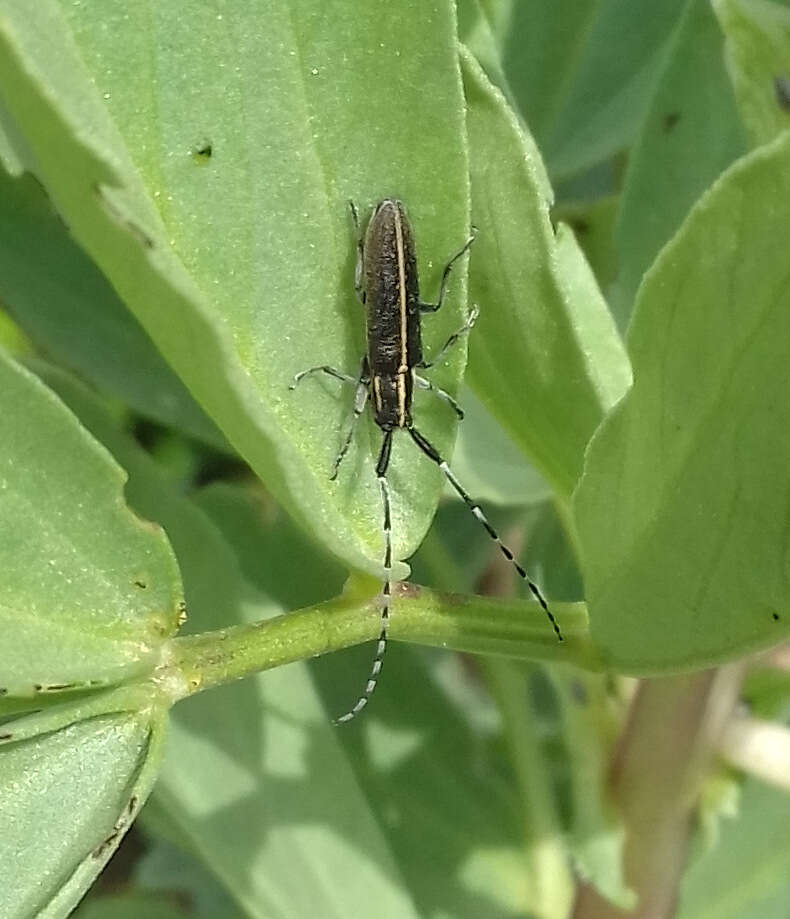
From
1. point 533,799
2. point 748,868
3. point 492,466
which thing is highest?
point 492,466

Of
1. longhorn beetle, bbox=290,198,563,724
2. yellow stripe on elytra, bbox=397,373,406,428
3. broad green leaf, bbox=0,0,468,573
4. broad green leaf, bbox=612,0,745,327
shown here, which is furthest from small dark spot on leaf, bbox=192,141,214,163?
broad green leaf, bbox=612,0,745,327

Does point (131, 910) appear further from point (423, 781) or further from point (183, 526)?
point (183, 526)

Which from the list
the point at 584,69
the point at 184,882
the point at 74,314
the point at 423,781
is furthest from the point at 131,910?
the point at 584,69

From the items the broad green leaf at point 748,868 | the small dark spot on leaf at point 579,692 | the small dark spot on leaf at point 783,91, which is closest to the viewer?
the small dark spot on leaf at point 783,91

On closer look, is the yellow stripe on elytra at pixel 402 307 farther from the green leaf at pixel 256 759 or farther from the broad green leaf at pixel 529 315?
the green leaf at pixel 256 759

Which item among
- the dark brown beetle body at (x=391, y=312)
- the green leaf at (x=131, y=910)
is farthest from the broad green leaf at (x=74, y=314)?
the green leaf at (x=131, y=910)

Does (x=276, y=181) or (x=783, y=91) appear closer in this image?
(x=276, y=181)

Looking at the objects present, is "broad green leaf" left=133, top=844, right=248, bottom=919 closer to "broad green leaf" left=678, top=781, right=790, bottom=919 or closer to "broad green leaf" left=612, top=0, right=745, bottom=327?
"broad green leaf" left=678, top=781, right=790, bottom=919

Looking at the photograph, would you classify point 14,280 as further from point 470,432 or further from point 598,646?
point 598,646
